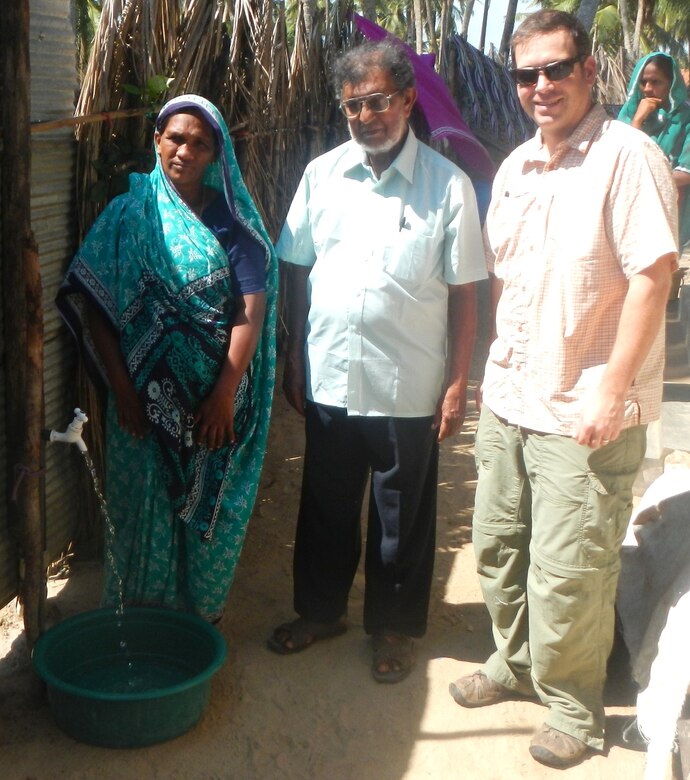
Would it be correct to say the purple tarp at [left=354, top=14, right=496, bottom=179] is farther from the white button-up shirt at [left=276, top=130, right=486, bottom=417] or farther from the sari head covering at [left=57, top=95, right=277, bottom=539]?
the sari head covering at [left=57, top=95, right=277, bottom=539]

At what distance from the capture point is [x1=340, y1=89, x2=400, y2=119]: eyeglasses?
9.06ft

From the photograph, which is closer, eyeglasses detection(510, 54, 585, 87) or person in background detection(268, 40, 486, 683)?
eyeglasses detection(510, 54, 585, 87)

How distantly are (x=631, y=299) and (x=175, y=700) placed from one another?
1685mm

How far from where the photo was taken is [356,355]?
2924 millimetres

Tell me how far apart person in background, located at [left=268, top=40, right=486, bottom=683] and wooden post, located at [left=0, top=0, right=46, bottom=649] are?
2.70ft

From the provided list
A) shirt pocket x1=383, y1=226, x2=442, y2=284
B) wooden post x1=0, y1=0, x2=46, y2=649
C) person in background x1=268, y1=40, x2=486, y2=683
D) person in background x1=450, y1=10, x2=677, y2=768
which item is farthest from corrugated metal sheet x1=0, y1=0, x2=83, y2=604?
person in background x1=450, y1=10, x2=677, y2=768

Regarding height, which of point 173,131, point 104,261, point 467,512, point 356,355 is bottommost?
point 467,512

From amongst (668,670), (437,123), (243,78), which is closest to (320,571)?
(668,670)

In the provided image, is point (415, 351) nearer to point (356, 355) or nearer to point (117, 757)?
point (356, 355)

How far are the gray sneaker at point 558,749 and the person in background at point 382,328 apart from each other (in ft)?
1.84

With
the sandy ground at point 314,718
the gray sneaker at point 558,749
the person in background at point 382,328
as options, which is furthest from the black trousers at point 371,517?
the gray sneaker at point 558,749

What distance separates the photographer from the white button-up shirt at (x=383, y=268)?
284 centimetres

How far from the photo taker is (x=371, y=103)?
2.78 meters

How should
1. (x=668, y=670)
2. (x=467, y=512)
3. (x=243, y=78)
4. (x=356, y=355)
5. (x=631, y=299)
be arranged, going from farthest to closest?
(x=467, y=512)
(x=243, y=78)
(x=356, y=355)
(x=668, y=670)
(x=631, y=299)
